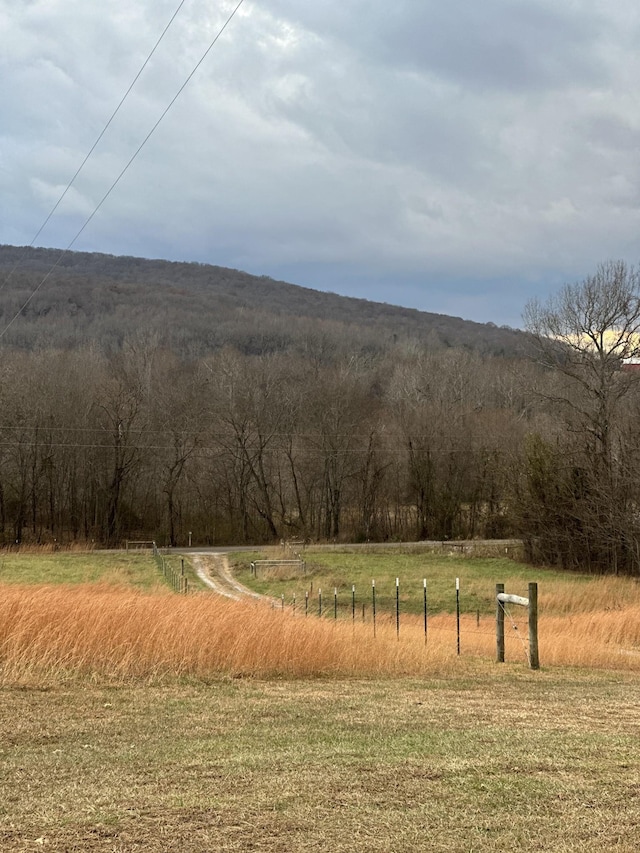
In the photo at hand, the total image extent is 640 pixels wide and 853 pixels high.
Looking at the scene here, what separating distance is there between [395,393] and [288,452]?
45.4 feet

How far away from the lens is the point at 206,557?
140ft

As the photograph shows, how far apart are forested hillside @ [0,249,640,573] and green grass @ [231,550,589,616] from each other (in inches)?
151

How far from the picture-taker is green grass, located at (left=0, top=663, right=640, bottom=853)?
3.75m

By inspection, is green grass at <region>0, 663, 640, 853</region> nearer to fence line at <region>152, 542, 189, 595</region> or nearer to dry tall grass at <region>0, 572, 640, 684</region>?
dry tall grass at <region>0, 572, 640, 684</region>

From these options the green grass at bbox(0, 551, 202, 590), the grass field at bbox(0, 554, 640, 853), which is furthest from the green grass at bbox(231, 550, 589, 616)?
the grass field at bbox(0, 554, 640, 853)

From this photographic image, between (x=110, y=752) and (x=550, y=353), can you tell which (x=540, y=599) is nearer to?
(x=550, y=353)

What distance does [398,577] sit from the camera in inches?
1233

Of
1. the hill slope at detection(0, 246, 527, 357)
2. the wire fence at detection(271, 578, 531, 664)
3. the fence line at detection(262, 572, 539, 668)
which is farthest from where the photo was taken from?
the hill slope at detection(0, 246, 527, 357)

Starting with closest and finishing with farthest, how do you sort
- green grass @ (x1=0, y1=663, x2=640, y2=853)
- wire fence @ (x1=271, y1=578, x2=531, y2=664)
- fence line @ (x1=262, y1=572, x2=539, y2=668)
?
green grass @ (x1=0, y1=663, x2=640, y2=853)
fence line @ (x1=262, y1=572, x2=539, y2=668)
wire fence @ (x1=271, y1=578, x2=531, y2=664)

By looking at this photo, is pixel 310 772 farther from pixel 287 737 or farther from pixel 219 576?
pixel 219 576

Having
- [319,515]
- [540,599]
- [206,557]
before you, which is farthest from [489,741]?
[319,515]

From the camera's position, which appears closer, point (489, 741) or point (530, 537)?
point (489, 741)

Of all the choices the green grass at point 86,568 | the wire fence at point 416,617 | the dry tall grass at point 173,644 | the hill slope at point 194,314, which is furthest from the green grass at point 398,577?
the hill slope at point 194,314

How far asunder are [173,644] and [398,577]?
76.0 feet
